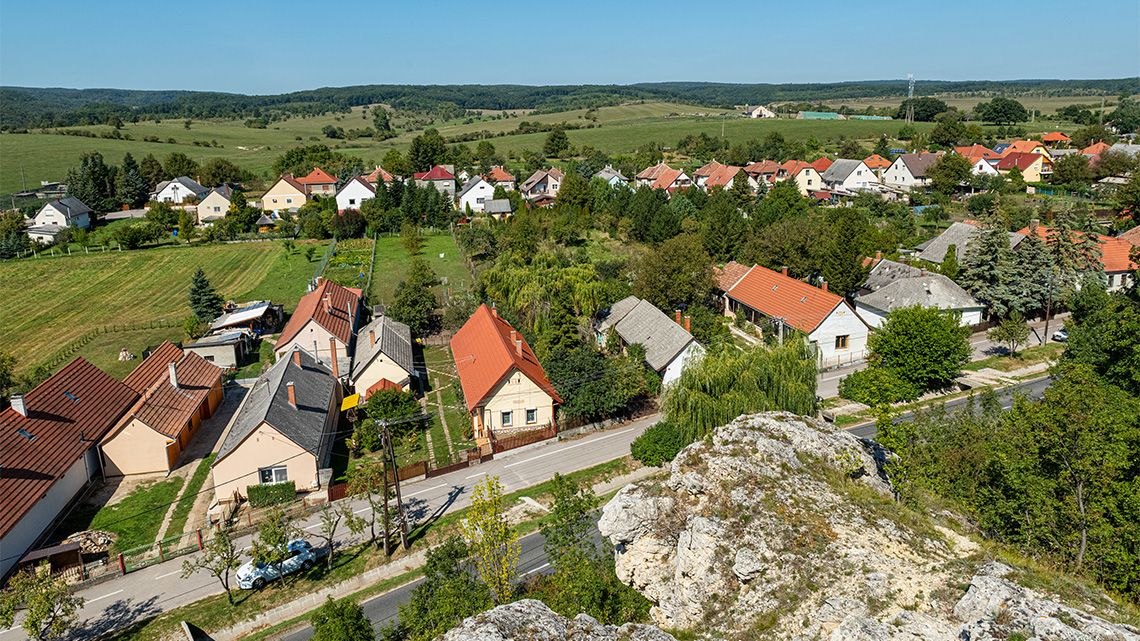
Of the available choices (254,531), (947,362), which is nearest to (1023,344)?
(947,362)

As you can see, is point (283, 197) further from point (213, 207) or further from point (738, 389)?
point (738, 389)

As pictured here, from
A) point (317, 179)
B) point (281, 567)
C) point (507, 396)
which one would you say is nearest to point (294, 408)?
point (281, 567)

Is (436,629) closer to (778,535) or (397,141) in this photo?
(778,535)

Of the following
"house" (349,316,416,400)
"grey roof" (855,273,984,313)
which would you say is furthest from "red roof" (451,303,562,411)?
"grey roof" (855,273,984,313)

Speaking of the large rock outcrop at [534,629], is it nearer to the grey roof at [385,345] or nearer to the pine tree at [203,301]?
the grey roof at [385,345]

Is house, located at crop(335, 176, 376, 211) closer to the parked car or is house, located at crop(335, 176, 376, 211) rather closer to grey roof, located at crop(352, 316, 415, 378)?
grey roof, located at crop(352, 316, 415, 378)

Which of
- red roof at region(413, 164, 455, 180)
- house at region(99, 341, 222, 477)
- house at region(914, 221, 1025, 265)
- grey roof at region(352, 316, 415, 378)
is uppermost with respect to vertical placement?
red roof at region(413, 164, 455, 180)

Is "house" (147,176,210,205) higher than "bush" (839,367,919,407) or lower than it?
higher

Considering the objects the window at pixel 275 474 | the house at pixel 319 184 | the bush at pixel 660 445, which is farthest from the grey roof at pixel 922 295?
the house at pixel 319 184
